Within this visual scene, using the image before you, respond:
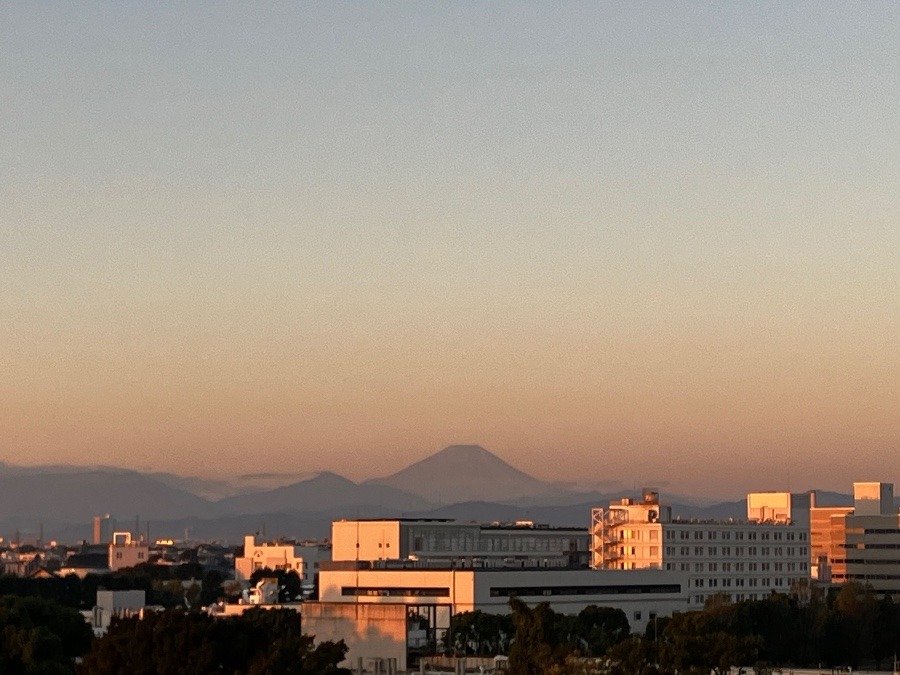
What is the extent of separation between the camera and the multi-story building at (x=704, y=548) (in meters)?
148

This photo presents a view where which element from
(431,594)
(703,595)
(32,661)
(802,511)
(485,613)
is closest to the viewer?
(32,661)

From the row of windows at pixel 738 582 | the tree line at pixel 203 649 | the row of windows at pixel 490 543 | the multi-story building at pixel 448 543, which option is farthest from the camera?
the row of windows at pixel 490 543

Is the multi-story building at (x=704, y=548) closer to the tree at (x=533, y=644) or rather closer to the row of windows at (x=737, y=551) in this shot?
the row of windows at (x=737, y=551)

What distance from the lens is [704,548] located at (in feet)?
495

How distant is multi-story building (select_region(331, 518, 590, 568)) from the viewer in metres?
148

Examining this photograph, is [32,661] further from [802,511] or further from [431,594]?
[802,511]

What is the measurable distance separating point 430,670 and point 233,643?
1179 cm

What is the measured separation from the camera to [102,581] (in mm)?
180875

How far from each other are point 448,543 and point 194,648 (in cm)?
9310

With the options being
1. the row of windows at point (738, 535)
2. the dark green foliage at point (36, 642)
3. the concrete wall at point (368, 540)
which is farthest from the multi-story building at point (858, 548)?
the dark green foliage at point (36, 642)

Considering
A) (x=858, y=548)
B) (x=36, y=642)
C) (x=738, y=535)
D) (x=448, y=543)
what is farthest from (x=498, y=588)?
(x=858, y=548)

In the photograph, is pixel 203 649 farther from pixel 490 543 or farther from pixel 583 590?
pixel 490 543

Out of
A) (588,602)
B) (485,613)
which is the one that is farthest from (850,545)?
(485,613)

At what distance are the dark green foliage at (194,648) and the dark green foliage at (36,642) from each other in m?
6.29
